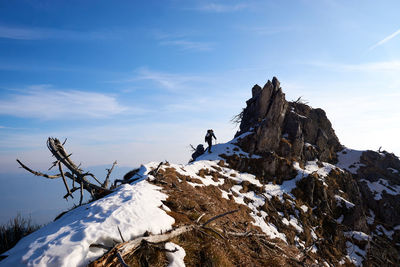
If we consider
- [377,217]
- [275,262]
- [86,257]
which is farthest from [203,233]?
[377,217]

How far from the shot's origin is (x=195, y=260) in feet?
19.3

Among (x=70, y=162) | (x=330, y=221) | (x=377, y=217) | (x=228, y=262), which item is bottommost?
(x=377, y=217)

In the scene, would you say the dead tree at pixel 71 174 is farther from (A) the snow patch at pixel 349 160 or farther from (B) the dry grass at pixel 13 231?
(A) the snow patch at pixel 349 160

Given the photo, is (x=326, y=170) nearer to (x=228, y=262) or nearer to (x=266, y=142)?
(x=266, y=142)

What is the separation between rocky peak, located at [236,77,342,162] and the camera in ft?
93.5

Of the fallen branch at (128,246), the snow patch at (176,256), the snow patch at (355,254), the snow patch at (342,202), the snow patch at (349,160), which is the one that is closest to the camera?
the fallen branch at (128,246)

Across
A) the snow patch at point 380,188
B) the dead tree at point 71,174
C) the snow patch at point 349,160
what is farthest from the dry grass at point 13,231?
the snow patch at point 349,160

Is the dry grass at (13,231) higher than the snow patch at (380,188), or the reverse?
the dry grass at (13,231)

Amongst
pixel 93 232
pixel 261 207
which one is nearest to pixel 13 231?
pixel 93 232

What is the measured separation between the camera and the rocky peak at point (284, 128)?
28.5m

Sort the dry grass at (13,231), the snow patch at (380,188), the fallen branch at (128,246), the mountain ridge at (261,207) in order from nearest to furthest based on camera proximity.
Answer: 1. the fallen branch at (128,246)
2. the mountain ridge at (261,207)
3. the dry grass at (13,231)
4. the snow patch at (380,188)

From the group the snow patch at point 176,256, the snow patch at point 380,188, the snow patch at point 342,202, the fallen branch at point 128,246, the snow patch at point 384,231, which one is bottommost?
the snow patch at point 384,231

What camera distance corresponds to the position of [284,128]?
32.6 metres

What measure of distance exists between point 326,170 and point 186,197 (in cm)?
2591
